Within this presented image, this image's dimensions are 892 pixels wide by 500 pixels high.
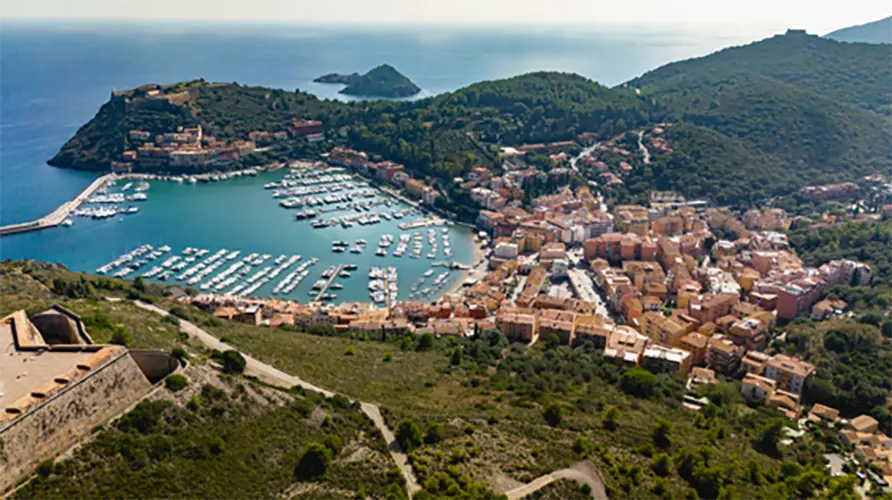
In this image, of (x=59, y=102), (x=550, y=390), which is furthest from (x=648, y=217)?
(x=59, y=102)

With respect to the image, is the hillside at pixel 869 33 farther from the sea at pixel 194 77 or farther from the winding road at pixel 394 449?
the winding road at pixel 394 449

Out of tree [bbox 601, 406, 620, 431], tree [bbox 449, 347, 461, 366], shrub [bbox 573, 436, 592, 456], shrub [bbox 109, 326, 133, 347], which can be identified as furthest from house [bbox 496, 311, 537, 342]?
shrub [bbox 109, 326, 133, 347]

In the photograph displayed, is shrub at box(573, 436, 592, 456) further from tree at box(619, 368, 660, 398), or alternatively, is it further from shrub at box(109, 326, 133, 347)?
shrub at box(109, 326, 133, 347)

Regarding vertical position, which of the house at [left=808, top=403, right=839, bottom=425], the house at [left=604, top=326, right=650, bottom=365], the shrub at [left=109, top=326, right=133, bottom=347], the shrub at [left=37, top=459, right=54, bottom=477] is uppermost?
the shrub at [left=109, top=326, right=133, bottom=347]

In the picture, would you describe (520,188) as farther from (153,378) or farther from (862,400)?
(153,378)

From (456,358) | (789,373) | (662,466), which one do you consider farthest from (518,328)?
(662,466)

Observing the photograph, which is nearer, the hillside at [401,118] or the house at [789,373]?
the house at [789,373]

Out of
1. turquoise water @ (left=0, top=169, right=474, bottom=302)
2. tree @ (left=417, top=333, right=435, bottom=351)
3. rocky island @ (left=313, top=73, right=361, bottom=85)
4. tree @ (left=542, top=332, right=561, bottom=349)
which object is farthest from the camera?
rocky island @ (left=313, top=73, right=361, bottom=85)

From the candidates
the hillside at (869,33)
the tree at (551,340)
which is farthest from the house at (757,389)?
the hillside at (869,33)
